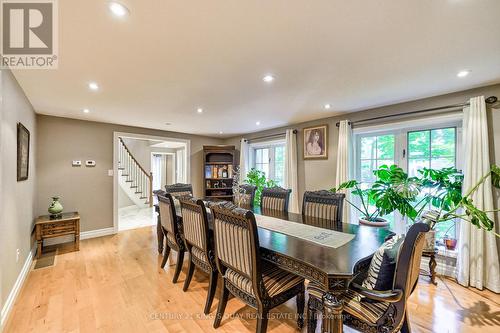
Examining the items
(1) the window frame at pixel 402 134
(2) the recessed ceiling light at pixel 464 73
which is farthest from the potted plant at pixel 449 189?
(2) the recessed ceiling light at pixel 464 73

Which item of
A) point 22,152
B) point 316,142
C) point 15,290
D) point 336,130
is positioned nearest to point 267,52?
point 336,130

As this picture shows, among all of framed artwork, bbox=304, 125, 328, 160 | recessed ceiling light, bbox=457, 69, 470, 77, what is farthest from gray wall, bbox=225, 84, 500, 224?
recessed ceiling light, bbox=457, 69, 470, 77

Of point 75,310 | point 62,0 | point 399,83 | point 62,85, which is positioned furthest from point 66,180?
point 399,83

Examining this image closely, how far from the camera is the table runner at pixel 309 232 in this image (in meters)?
1.73

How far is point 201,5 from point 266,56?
0.70 meters

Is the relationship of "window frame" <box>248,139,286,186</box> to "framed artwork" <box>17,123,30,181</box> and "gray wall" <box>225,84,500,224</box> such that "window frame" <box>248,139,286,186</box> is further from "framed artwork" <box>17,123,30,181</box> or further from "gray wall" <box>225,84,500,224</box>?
"framed artwork" <box>17,123,30,181</box>

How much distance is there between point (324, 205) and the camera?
8.38 ft

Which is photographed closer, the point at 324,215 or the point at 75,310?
the point at 75,310

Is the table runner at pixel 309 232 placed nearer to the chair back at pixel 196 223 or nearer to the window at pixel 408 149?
the chair back at pixel 196 223

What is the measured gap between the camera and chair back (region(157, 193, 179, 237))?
2.51m

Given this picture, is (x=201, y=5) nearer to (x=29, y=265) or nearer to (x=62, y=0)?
(x=62, y=0)

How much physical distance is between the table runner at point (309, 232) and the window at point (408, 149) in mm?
1941

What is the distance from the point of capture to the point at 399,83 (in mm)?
2367

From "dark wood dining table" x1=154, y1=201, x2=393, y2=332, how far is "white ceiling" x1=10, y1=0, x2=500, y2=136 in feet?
5.11
